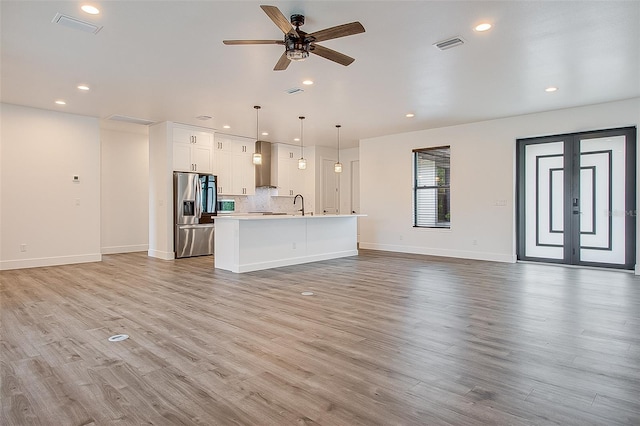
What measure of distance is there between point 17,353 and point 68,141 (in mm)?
5577

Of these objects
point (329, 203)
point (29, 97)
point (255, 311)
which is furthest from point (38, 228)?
point (329, 203)

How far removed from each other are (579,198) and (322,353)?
6.13 metres

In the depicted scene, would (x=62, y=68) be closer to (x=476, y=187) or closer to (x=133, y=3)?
(x=133, y=3)

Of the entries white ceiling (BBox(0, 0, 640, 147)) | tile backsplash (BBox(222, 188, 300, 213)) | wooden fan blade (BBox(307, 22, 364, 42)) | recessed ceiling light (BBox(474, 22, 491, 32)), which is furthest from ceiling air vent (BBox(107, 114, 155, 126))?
recessed ceiling light (BBox(474, 22, 491, 32))

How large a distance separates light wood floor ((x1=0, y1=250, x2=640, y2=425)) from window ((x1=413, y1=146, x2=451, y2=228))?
11.2ft

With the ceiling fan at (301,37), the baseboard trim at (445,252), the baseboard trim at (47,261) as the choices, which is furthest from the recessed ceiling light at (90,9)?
the baseboard trim at (445,252)

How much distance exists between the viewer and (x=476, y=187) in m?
7.68

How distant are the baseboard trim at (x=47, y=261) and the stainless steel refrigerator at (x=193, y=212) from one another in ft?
5.31

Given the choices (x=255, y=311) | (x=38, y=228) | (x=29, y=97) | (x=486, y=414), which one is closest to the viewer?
(x=486, y=414)

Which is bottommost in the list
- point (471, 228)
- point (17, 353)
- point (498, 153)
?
point (17, 353)

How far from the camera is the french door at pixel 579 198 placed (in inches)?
240

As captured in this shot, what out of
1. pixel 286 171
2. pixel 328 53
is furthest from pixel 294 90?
pixel 286 171

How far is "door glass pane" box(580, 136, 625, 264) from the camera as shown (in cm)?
612

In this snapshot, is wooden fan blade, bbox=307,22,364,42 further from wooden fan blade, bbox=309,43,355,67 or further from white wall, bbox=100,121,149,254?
white wall, bbox=100,121,149,254
